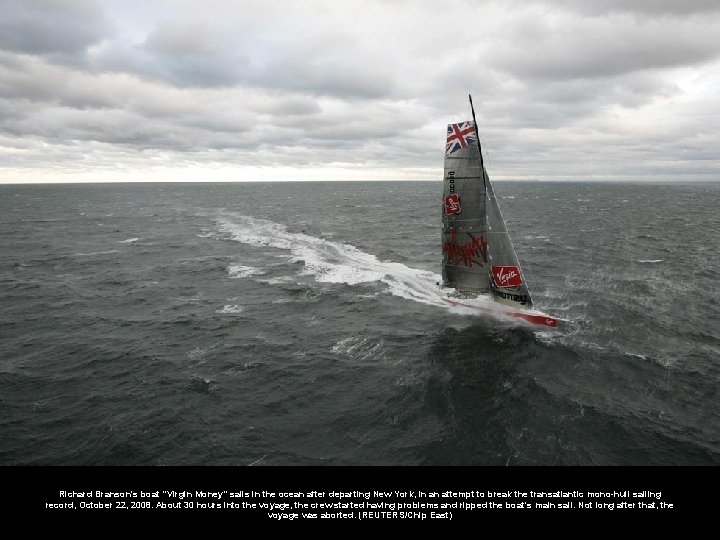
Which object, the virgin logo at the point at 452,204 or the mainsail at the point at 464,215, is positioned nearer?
the mainsail at the point at 464,215

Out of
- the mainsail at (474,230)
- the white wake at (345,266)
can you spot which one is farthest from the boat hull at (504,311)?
the white wake at (345,266)

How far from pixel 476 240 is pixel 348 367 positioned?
47.5ft

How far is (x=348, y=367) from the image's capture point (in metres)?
26.6

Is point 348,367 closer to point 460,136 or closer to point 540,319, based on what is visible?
point 540,319

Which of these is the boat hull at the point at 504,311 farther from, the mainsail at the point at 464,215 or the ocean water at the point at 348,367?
the mainsail at the point at 464,215

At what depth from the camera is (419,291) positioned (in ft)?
138

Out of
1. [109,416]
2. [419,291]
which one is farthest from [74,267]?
[419,291]

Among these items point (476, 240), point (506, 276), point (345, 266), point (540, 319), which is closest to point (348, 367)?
point (476, 240)

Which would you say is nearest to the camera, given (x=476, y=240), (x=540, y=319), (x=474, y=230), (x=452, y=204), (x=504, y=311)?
(x=540, y=319)

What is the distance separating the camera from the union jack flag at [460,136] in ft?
97.0

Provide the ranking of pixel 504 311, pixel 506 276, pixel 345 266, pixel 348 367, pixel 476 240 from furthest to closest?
pixel 345 266 → pixel 504 311 → pixel 476 240 → pixel 506 276 → pixel 348 367
